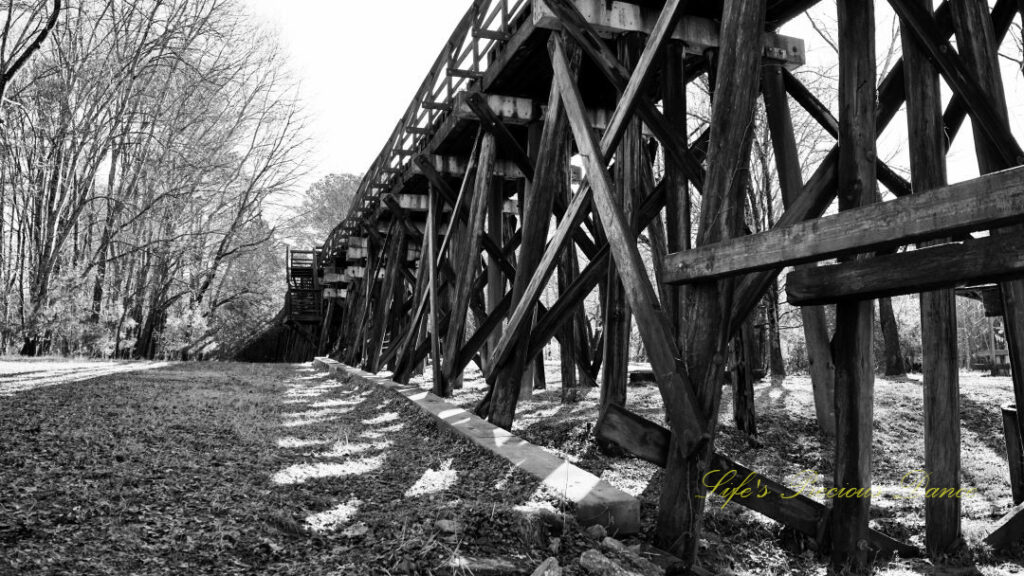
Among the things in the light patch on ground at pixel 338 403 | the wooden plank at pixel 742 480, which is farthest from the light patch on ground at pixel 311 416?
the wooden plank at pixel 742 480

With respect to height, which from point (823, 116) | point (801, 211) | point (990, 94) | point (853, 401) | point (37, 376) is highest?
point (823, 116)

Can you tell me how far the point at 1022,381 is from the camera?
12.2 ft

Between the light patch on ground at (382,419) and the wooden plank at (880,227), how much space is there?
14.0 feet

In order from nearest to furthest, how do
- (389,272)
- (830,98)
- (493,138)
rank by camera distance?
1. (493,138)
2. (389,272)
3. (830,98)

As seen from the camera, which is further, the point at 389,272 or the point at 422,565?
the point at 389,272

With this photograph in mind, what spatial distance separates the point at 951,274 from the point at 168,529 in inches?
121

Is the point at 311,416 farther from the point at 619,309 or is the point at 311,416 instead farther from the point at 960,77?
the point at 960,77

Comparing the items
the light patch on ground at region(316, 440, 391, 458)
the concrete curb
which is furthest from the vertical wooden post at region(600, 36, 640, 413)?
the light patch on ground at region(316, 440, 391, 458)

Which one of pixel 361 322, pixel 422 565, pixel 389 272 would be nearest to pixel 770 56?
pixel 422 565

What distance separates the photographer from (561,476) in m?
3.59

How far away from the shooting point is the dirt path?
2.44 m

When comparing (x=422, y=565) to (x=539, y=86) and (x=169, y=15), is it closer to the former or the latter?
(x=539, y=86)

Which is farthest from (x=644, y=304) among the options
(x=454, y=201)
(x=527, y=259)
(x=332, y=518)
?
(x=454, y=201)

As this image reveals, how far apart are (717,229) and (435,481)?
2.07 m
